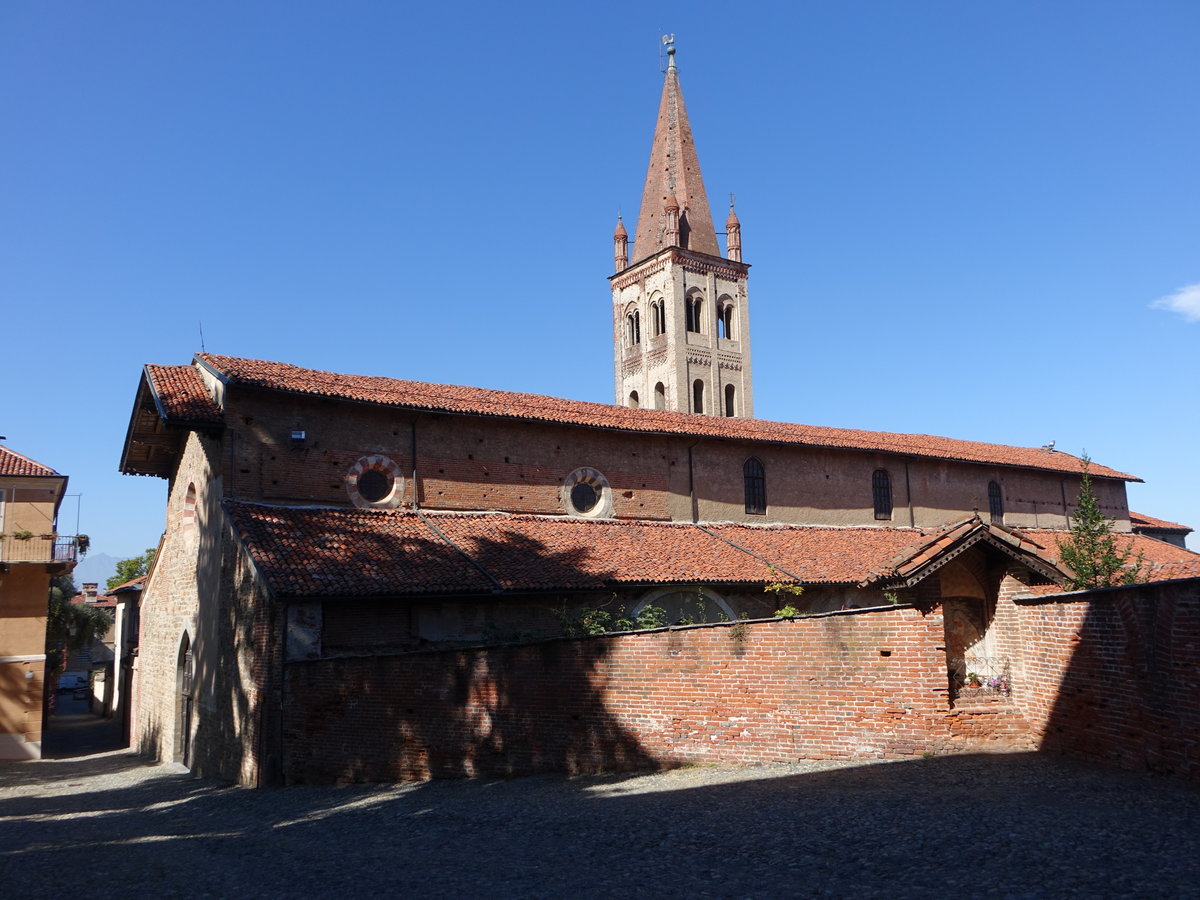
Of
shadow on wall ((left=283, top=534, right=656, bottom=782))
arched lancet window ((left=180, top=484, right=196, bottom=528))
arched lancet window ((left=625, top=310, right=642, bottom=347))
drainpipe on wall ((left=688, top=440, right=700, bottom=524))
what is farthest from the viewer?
arched lancet window ((left=625, top=310, right=642, bottom=347))

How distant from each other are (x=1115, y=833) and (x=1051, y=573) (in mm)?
8523

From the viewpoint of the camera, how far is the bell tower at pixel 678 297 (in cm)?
4850

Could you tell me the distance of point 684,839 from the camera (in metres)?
8.32

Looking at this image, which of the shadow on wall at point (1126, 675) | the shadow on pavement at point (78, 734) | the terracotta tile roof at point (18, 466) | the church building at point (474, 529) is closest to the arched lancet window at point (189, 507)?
the church building at point (474, 529)

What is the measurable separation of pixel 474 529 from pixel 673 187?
3584 centimetres

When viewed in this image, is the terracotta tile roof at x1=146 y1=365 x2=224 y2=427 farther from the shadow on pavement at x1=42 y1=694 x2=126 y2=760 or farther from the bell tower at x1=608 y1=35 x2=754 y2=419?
the bell tower at x1=608 y1=35 x2=754 y2=419

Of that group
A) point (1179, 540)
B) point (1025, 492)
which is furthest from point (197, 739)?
point (1179, 540)

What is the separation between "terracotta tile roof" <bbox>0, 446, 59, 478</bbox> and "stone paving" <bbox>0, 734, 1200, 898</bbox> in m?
14.8

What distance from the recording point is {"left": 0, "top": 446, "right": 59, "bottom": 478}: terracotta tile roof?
24.7 metres

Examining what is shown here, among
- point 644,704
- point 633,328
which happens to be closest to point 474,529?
point 644,704

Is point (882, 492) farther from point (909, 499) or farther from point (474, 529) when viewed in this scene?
point (474, 529)

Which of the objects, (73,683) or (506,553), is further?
(73,683)

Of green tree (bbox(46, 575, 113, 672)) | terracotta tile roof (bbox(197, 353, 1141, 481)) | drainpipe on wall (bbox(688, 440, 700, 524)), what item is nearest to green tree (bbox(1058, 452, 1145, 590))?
terracotta tile roof (bbox(197, 353, 1141, 481))

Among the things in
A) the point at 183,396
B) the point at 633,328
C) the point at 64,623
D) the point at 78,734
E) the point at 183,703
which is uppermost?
the point at 633,328
